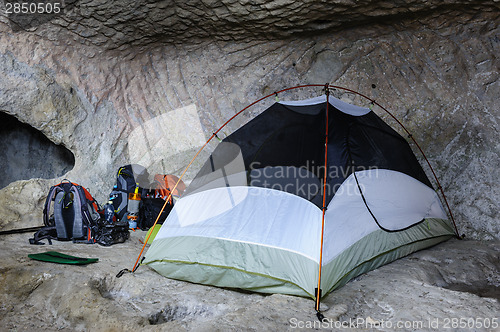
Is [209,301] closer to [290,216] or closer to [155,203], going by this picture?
[290,216]

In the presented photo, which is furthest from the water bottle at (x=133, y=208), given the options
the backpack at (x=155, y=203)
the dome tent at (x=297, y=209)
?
the dome tent at (x=297, y=209)

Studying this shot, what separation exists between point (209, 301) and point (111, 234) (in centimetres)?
174

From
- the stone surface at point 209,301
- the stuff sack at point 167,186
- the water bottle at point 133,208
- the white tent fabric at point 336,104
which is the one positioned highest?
the white tent fabric at point 336,104

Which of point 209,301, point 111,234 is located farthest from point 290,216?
point 111,234

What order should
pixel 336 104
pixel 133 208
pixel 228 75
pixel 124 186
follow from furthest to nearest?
pixel 228 75 → pixel 124 186 → pixel 133 208 → pixel 336 104

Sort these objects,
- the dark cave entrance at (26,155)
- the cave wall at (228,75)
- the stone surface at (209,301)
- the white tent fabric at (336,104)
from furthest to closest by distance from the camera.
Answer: the dark cave entrance at (26,155)
the cave wall at (228,75)
the white tent fabric at (336,104)
the stone surface at (209,301)

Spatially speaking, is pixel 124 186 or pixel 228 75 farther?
pixel 228 75

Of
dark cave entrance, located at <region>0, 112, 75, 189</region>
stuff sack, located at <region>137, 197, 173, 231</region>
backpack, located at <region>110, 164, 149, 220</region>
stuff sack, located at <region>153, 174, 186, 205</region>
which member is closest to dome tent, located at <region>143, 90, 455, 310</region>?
stuff sack, located at <region>137, 197, 173, 231</region>

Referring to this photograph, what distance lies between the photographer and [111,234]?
3.83 metres

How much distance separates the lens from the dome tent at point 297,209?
2.65m

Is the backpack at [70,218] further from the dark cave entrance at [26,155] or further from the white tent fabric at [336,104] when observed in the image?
the white tent fabric at [336,104]

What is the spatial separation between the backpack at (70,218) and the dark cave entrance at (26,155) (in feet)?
5.92

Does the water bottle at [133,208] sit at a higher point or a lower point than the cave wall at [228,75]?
lower

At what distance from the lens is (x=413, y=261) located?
129 inches
